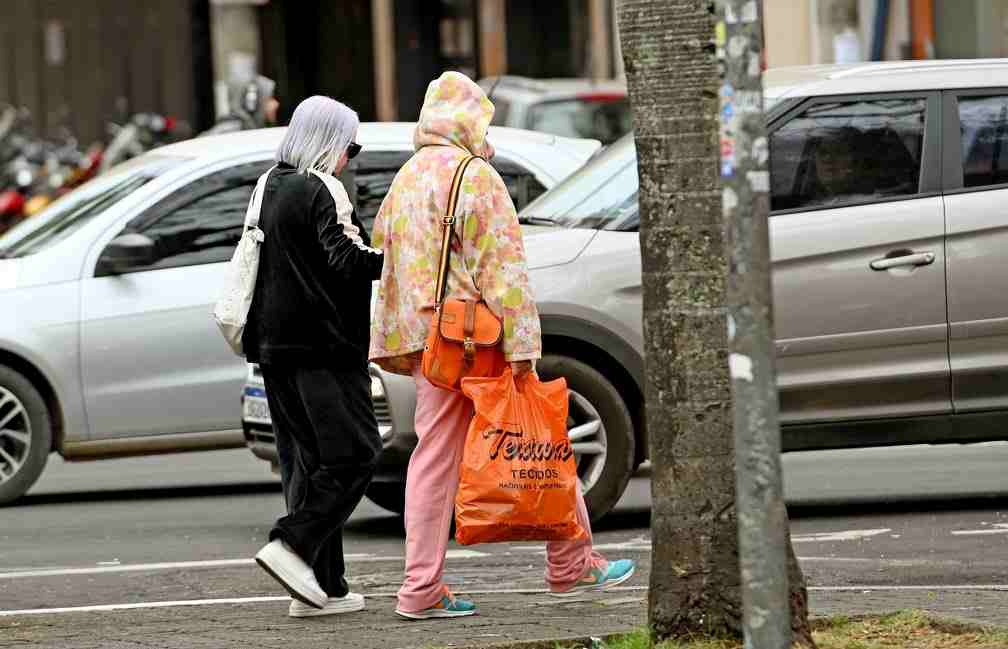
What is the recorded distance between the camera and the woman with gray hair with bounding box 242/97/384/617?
7152 millimetres

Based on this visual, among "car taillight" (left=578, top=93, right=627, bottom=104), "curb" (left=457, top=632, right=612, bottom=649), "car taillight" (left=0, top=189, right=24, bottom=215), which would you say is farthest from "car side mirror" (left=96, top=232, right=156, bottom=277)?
"car taillight" (left=0, top=189, right=24, bottom=215)

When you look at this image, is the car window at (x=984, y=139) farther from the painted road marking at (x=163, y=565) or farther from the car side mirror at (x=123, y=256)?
the car side mirror at (x=123, y=256)

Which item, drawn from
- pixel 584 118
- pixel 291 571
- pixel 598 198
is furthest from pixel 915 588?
pixel 584 118

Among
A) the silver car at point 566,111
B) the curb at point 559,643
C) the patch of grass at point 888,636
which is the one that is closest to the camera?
the patch of grass at point 888,636

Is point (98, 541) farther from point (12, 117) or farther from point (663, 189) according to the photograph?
point (12, 117)

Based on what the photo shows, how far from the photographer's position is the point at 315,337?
7152 millimetres

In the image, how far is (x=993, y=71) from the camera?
9.52 metres

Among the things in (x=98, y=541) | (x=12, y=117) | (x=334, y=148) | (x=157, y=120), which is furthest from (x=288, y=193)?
(x=12, y=117)

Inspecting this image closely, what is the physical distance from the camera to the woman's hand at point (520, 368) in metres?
7.01

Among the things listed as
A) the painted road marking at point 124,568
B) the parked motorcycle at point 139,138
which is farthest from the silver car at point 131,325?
the parked motorcycle at point 139,138

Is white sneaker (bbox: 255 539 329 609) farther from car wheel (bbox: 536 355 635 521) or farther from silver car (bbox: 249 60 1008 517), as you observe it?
car wheel (bbox: 536 355 635 521)

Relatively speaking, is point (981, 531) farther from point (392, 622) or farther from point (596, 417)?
point (392, 622)

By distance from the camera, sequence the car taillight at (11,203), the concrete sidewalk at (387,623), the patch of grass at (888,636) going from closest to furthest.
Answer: the patch of grass at (888,636), the concrete sidewalk at (387,623), the car taillight at (11,203)

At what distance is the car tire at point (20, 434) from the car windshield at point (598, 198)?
2.60 m
